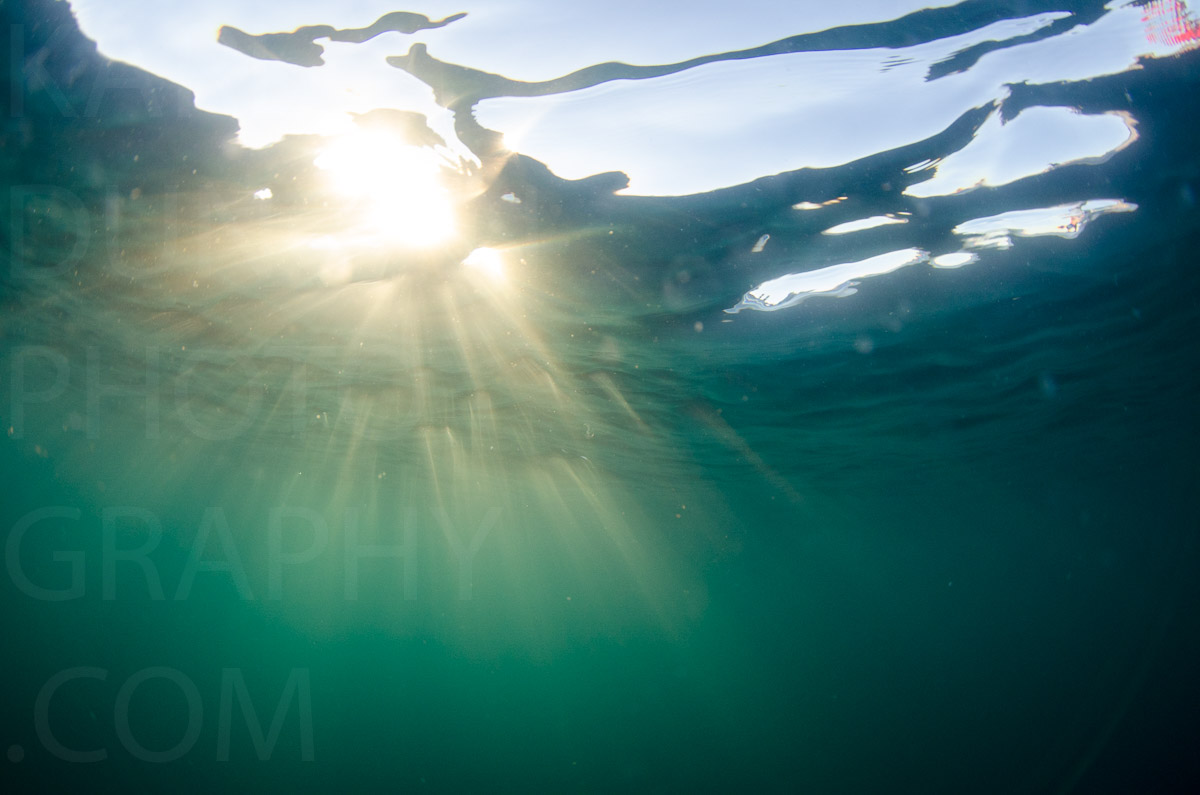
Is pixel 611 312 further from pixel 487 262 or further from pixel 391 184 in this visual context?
pixel 391 184

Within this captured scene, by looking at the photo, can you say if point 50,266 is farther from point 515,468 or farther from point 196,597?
point 196,597

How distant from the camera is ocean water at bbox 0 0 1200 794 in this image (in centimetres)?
621

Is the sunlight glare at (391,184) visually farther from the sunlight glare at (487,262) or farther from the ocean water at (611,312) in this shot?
the sunlight glare at (487,262)

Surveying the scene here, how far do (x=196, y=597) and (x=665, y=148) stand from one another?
166920mm

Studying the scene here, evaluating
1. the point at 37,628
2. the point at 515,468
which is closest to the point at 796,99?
the point at 515,468

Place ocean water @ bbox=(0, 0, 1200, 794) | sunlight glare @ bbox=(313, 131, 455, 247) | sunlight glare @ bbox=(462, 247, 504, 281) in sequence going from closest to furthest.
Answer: ocean water @ bbox=(0, 0, 1200, 794), sunlight glare @ bbox=(313, 131, 455, 247), sunlight glare @ bbox=(462, 247, 504, 281)

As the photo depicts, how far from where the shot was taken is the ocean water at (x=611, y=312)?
20.4ft

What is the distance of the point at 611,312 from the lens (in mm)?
11062

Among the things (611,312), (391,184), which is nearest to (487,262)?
(391,184)

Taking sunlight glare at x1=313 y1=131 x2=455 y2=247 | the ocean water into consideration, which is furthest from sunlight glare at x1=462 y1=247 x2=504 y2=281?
sunlight glare at x1=313 y1=131 x2=455 y2=247

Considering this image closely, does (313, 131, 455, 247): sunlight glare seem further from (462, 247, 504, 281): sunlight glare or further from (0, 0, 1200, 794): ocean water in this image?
(462, 247, 504, 281): sunlight glare

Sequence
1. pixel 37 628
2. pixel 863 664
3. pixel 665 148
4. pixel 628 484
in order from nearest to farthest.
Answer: pixel 665 148, pixel 628 484, pixel 37 628, pixel 863 664

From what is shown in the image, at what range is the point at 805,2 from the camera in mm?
5266

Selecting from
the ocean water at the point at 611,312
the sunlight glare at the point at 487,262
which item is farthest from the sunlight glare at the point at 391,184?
the sunlight glare at the point at 487,262
